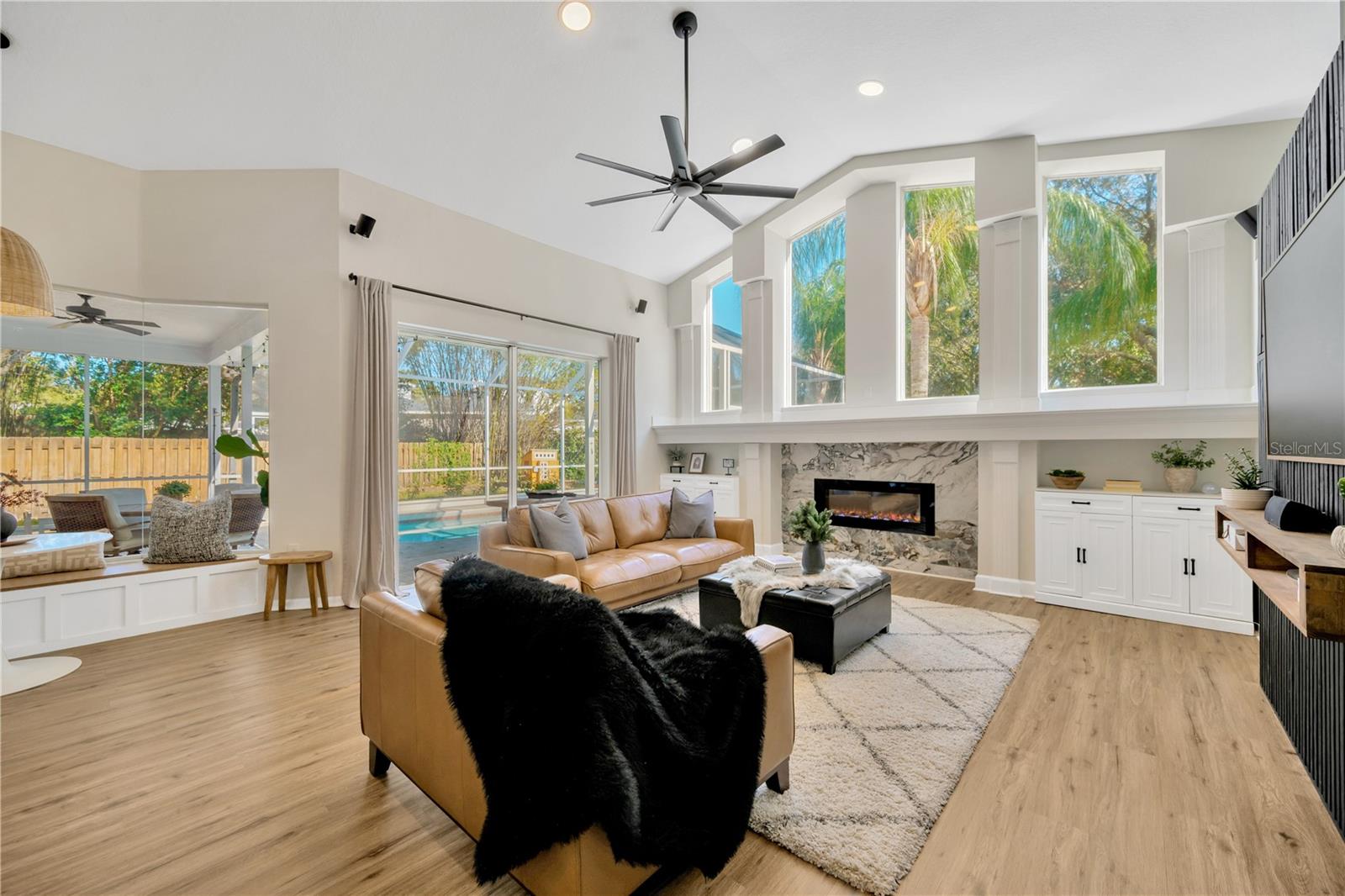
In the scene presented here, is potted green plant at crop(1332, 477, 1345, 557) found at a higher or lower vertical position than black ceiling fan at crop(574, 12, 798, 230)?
lower

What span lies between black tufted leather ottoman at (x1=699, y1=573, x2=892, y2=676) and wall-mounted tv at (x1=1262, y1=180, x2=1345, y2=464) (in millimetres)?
1948

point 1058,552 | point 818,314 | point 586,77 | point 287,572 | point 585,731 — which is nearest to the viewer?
point 585,731

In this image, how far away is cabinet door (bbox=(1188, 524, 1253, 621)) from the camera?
12.1ft

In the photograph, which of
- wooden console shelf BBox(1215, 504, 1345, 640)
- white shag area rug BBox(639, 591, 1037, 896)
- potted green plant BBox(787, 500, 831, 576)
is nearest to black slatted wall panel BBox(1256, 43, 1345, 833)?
wooden console shelf BBox(1215, 504, 1345, 640)

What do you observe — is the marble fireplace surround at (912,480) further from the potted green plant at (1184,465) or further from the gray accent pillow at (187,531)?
the gray accent pillow at (187,531)

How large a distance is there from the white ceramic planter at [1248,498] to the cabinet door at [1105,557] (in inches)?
67.1

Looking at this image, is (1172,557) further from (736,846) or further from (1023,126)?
(736,846)

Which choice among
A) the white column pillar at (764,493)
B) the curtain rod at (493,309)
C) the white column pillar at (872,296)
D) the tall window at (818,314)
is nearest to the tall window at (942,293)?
the white column pillar at (872,296)

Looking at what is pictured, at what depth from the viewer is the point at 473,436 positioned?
5.38 metres

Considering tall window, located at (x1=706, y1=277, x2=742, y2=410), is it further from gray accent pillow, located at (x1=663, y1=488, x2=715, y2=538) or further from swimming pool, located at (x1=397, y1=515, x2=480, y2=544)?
swimming pool, located at (x1=397, y1=515, x2=480, y2=544)

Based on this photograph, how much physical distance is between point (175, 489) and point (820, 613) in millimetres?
4692

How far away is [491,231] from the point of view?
5.40 meters

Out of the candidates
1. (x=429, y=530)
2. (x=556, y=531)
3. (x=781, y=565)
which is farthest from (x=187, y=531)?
(x=781, y=565)

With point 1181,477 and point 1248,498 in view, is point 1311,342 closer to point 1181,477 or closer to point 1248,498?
point 1248,498
